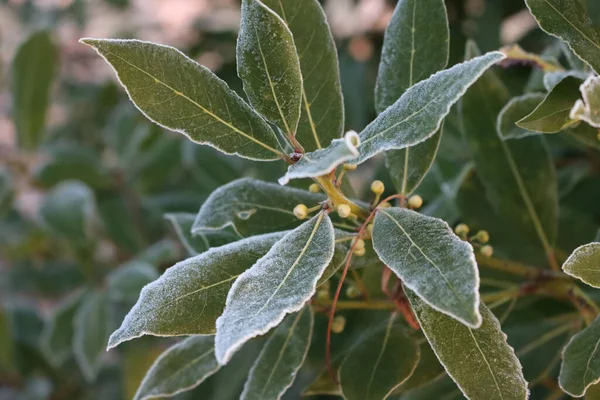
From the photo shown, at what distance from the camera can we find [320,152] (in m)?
0.52

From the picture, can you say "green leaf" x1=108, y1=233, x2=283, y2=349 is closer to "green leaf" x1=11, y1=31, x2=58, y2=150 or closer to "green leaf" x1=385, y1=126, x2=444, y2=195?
"green leaf" x1=385, y1=126, x2=444, y2=195

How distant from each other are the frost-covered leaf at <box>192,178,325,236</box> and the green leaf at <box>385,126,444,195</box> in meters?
0.08

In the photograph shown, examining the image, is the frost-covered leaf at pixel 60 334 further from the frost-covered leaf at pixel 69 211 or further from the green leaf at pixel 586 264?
the green leaf at pixel 586 264

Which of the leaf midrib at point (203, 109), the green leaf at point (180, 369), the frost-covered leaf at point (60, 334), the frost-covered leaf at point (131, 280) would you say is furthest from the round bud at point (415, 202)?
the frost-covered leaf at point (60, 334)

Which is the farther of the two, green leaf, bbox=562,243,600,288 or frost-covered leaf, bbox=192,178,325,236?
frost-covered leaf, bbox=192,178,325,236

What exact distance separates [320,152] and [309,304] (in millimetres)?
266

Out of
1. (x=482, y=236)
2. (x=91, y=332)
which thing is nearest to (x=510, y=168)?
(x=482, y=236)

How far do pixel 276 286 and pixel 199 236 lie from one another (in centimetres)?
27

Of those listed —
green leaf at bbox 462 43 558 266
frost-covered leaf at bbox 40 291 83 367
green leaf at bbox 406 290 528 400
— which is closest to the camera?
green leaf at bbox 406 290 528 400

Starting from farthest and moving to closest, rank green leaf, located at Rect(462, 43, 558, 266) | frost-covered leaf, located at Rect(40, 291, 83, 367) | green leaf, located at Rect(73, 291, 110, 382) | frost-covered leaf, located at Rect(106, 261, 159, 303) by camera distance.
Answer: frost-covered leaf, located at Rect(40, 291, 83, 367), green leaf, located at Rect(73, 291, 110, 382), frost-covered leaf, located at Rect(106, 261, 159, 303), green leaf, located at Rect(462, 43, 558, 266)

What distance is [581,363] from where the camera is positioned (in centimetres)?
60

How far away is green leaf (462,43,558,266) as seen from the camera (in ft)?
2.60

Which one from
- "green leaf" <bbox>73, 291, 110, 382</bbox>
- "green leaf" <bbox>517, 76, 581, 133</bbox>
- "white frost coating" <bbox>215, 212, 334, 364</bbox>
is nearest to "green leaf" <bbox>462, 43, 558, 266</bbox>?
"green leaf" <bbox>517, 76, 581, 133</bbox>

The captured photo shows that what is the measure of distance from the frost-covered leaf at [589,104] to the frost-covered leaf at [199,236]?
38cm
